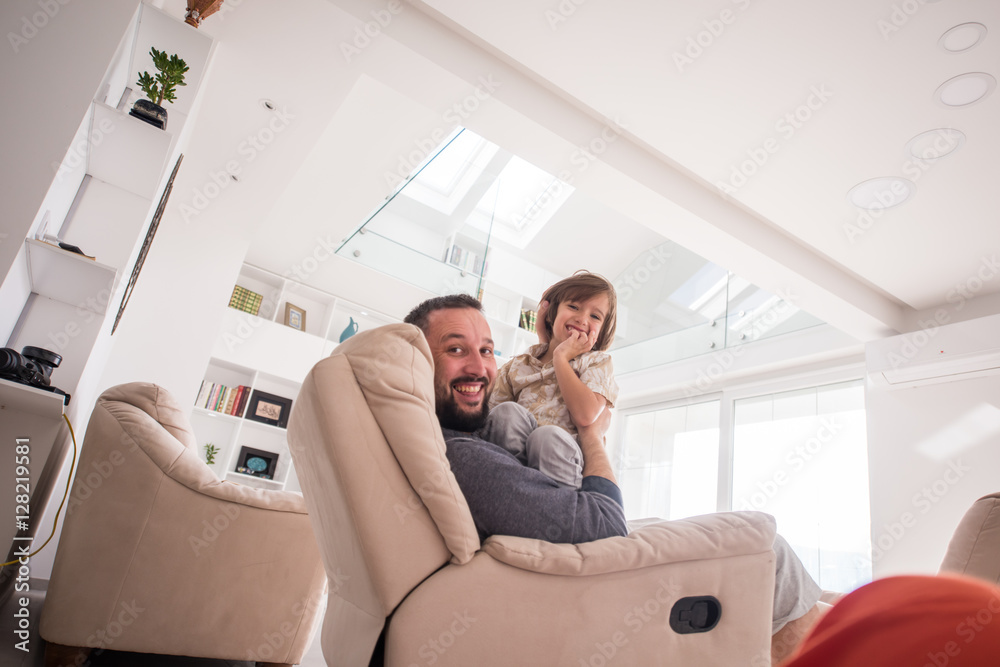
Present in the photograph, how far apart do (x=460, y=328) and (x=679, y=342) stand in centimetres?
437

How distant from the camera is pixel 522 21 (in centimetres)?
256

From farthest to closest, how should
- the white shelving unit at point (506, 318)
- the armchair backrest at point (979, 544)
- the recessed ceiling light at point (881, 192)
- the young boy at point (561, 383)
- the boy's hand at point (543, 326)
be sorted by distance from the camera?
the white shelving unit at point (506, 318)
the recessed ceiling light at point (881, 192)
the boy's hand at point (543, 326)
the armchair backrest at point (979, 544)
the young boy at point (561, 383)

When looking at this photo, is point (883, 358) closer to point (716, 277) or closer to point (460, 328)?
point (716, 277)

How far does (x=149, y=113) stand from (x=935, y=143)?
135 inches

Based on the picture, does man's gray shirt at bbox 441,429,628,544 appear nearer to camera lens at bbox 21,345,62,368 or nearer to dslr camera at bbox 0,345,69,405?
dslr camera at bbox 0,345,69,405

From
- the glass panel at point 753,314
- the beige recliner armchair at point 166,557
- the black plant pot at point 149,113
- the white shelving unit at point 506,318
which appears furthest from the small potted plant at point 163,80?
the glass panel at point 753,314

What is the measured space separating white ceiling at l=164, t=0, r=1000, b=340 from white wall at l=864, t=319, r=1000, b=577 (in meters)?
0.64

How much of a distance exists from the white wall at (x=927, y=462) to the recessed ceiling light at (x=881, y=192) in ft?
3.55

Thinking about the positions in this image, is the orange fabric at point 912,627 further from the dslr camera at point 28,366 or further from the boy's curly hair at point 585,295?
the dslr camera at point 28,366

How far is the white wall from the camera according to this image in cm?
352

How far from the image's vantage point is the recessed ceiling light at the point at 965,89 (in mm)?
2453

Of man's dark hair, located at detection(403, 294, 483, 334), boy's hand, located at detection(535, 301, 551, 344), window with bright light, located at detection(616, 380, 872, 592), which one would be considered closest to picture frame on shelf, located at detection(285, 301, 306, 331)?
window with bright light, located at detection(616, 380, 872, 592)

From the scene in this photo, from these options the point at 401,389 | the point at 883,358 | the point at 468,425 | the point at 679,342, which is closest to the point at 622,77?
the point at 468,425

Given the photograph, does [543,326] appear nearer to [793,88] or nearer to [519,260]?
[793,88]
